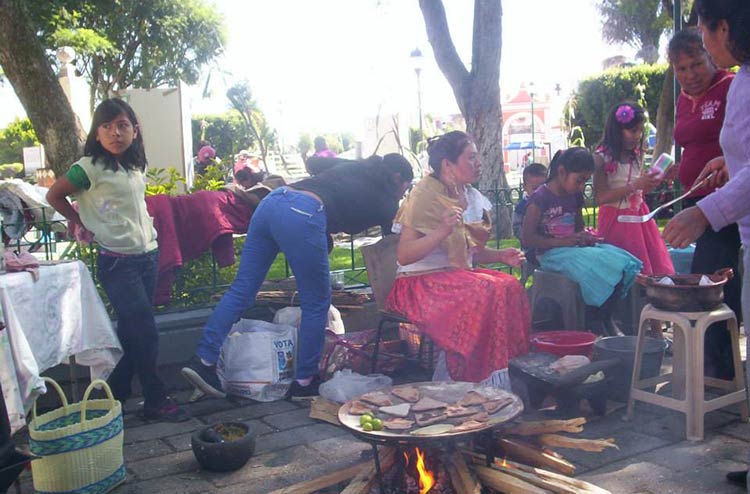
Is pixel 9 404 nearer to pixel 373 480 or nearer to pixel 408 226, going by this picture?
pixel 373 480

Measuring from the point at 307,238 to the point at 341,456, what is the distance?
4.51 feet

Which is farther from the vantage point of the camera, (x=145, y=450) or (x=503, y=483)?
(x=145, y=450)

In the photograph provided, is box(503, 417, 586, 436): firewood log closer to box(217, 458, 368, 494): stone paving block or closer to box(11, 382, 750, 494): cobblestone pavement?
box(11, 382, 750, 494): cobblestone pavement

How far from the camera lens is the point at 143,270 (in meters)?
4.37

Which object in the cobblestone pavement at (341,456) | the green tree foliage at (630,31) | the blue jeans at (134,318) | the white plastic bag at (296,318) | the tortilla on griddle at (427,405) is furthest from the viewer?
the green tree foliage at (630,31)

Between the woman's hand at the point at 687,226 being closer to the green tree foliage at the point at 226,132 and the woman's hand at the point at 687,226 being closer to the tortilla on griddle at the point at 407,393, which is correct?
the tortilla on griddle at the point at 407,393

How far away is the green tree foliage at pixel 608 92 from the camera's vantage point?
24.6m

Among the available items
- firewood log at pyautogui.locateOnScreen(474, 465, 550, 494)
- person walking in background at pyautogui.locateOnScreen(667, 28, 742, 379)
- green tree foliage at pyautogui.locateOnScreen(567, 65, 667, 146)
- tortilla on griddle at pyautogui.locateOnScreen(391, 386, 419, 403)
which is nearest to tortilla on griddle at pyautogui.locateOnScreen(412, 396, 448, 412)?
tortilla on griddle at pyautogui.locateOnScreen(391, 386, 419, 403)

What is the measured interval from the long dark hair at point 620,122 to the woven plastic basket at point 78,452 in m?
3.93

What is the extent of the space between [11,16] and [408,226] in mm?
4263

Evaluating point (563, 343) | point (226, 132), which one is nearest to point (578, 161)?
point (563, 343)

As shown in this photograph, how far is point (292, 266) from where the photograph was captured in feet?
15.0

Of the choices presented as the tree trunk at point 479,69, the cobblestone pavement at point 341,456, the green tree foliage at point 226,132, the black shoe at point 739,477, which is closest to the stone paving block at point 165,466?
the cobblestone pavement at point 341,456

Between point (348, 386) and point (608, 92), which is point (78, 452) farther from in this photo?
point (608, 92)
